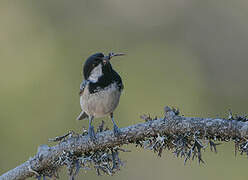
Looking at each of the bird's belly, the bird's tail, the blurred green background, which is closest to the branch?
the bird's belly

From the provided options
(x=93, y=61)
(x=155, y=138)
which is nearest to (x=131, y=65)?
(x=93, y=61)

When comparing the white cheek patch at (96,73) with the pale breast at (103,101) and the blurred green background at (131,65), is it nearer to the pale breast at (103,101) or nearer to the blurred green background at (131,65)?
the pale breast at (103,101)

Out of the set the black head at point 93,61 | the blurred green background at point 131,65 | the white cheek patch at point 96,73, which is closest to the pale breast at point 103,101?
the white cheek patch at point 96,73

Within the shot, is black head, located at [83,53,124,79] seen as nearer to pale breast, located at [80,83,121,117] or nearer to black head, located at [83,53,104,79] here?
black head, located at [83,53,104,79]

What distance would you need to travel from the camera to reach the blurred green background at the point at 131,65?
741cm

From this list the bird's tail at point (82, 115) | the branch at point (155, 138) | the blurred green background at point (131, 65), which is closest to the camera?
the branch at point (155, 138)

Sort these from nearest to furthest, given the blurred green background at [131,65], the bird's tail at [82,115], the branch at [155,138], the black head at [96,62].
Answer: the branch at [155,138] < the black head at [96,62] < the bird's tail at [82,115] < the blurred green background at [131,65]

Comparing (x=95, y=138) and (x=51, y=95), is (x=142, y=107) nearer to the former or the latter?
(x=51, y=95)

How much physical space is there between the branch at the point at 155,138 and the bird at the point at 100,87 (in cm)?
166

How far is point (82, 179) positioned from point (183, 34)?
4.52m

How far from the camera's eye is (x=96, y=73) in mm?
4539

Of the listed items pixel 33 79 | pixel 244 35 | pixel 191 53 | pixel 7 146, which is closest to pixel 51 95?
pixel 33 79

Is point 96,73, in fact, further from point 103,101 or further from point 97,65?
point 103,101

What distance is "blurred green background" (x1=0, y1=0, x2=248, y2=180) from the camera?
292 inches
